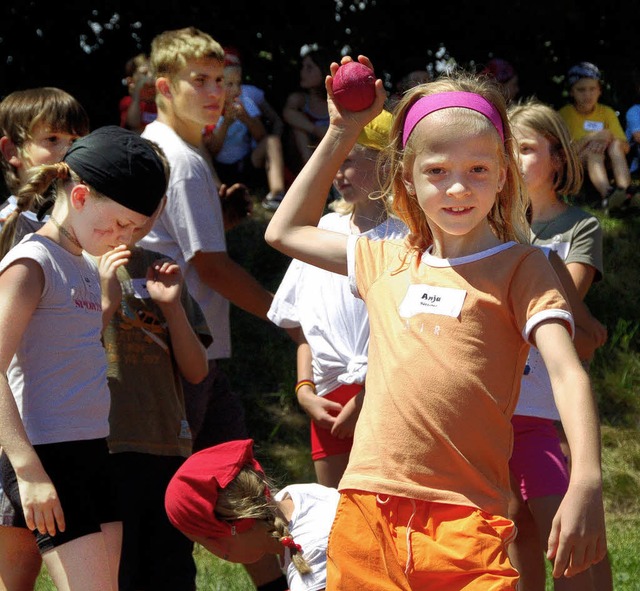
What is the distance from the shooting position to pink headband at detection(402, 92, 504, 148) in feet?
8.63

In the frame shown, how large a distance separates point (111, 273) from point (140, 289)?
36cm

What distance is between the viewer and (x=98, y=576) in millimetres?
3062

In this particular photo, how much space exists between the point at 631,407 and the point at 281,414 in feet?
6.62

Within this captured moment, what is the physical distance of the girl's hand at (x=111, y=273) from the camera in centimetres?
345

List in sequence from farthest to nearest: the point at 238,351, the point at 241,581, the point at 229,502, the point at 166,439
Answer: the point at 238,351 → the point at 241,581 → the point at 166,439 → the point at 229,502

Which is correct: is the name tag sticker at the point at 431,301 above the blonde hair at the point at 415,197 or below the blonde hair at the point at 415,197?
below

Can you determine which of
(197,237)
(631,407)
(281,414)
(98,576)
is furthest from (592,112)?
(98,576)

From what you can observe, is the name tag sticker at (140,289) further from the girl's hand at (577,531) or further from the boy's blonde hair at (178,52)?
the girl's hand at (577,531)

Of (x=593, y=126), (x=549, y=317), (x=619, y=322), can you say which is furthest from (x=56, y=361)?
(x=593, y=126)

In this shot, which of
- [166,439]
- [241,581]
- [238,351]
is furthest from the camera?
[238,351]

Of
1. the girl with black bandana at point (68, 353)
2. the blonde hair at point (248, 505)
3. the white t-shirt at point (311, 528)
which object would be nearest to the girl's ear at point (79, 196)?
the girl with black bandana at point (68, 353)

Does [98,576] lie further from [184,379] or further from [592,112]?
[592,112]

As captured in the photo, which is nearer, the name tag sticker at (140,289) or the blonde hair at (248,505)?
the blonde hair at (248,505)

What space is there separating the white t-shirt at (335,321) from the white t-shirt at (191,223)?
1.20 feet
